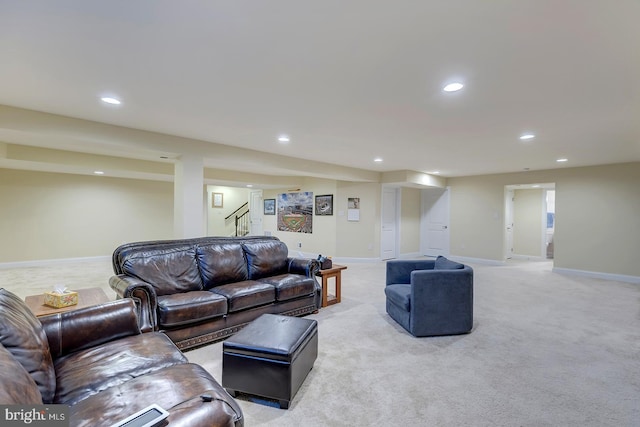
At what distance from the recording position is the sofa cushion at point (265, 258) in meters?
3.89

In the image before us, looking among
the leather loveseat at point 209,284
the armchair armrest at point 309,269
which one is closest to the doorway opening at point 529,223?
the armchair armrest at point 309,269

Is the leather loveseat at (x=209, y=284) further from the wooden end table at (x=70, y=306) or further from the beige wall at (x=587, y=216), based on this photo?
the beige wall at (x=587, y=216)

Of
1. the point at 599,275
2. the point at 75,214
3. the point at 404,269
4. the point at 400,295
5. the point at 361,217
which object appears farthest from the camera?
the point at 361,217

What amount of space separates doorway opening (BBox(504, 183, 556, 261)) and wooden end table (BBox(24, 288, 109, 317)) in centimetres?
864

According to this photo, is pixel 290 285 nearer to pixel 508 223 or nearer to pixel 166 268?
pixel 166 268

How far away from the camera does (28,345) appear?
1454 mm

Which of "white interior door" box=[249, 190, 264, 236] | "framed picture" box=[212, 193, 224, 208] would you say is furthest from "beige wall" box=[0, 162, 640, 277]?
"framed picture" box=[212, 193, 224, 208]

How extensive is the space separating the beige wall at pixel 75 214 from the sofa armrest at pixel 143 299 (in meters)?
5.77

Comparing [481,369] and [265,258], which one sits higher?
[265,258]

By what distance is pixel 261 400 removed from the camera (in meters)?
2.14

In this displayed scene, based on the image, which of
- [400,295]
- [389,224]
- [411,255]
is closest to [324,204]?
[389,224]

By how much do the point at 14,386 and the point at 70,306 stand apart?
190 centimetres

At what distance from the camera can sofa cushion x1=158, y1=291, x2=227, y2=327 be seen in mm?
2711

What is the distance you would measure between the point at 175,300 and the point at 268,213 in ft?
22.8
